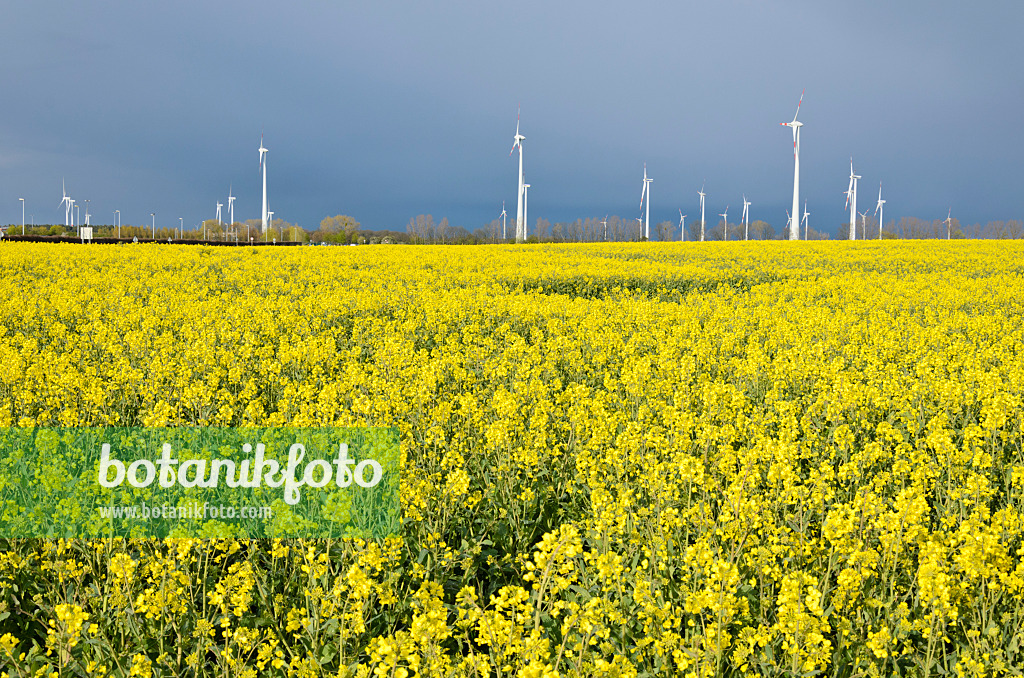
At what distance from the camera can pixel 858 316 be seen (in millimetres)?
13727

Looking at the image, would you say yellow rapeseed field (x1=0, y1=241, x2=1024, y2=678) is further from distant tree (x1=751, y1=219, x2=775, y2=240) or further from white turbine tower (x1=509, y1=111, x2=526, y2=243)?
distant tree (x1=751, y1=219, x2=775, y2=240)

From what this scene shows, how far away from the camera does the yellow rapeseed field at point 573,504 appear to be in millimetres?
3322

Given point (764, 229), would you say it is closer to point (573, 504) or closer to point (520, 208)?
point (520, 208)

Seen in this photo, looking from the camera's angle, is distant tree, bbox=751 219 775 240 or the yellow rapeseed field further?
distant tree, bbox=751 219 775 240

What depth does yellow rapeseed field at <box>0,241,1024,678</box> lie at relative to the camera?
3.32m

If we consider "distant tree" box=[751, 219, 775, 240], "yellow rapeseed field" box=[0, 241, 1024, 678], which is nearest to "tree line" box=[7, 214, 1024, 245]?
"distant tree" box=[751, 219, 775, 240]

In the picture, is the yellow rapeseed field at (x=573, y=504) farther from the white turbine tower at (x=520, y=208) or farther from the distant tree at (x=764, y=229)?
the distant tree at (x=764, y=229)

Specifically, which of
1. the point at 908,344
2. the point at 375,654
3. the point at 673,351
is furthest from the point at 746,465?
the point at 908,344

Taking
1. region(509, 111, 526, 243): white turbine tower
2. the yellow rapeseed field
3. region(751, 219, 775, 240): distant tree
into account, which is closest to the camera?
the yellow rapeseed field

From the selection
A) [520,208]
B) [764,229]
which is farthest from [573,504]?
[764,229]

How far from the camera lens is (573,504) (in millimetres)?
5414

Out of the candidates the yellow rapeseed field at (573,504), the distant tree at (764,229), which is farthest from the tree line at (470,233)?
the yellow rapeseed field at (573,504)

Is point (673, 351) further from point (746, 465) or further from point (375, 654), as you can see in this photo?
point (375, 654)

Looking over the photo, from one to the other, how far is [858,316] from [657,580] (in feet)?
38.7
